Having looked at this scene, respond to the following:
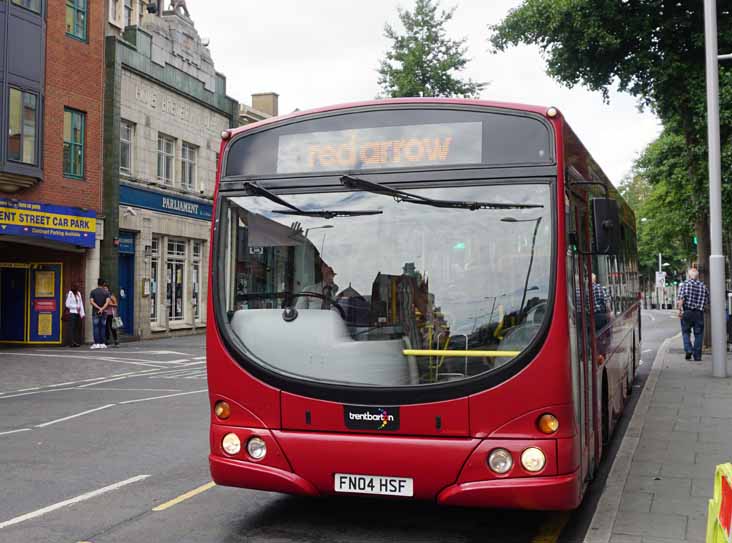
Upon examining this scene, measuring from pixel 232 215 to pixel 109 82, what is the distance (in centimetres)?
2290

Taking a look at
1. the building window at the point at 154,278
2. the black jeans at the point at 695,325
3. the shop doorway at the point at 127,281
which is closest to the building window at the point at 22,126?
the shop doorway at the point at 127,281

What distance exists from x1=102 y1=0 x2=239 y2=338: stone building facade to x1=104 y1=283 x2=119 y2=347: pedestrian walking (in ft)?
5.42

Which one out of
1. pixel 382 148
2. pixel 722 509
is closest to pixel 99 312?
pixel 382 148

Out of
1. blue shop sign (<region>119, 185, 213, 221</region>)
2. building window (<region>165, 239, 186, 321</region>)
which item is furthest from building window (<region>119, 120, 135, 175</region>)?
building window (<region>165, 239, 186, 321</region>)

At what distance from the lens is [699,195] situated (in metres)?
18.9

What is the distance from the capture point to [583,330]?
6039 mm

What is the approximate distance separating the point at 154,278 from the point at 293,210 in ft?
82.3

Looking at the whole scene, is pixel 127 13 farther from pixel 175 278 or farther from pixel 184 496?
pixel 184 496

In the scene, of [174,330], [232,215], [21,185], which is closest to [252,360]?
[232,215]

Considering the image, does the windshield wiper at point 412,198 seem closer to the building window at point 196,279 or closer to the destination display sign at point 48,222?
the destination display sign at point 48,222

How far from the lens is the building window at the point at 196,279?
1280 inches

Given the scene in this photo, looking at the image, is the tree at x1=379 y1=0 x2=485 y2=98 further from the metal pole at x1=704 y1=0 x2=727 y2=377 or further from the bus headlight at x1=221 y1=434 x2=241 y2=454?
the bus headlight at x1=221 y1=434 x2=241 y2=454

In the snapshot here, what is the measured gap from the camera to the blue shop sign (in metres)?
28.1

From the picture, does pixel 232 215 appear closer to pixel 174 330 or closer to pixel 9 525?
pixel 9 525
